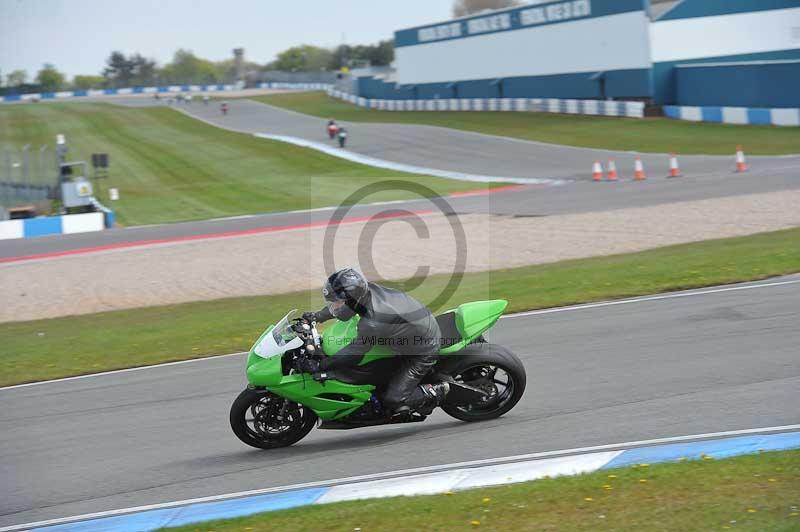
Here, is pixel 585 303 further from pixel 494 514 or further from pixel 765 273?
pixel 494 514

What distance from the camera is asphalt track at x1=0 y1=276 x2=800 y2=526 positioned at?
25.5ft

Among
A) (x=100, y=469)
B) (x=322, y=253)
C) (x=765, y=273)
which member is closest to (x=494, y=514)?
(x=100, y=469)

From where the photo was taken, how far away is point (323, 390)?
26.9 ft

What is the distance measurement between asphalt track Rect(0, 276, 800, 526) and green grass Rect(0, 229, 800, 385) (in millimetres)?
1102

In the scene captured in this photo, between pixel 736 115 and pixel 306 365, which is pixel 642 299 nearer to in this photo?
pixel 306 365

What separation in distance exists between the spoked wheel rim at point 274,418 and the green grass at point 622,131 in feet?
98.7

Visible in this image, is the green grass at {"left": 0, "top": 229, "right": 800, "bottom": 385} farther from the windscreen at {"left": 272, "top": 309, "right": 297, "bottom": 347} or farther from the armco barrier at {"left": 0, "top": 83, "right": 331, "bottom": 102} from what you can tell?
the armco barrier at {"left": 0, "top": 83, "right": 331, "bottom": 102}

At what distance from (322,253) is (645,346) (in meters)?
11.7

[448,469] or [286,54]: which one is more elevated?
[286,54]

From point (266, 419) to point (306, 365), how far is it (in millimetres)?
782

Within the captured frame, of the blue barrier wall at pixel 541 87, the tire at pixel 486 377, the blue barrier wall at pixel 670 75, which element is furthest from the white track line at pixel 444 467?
the blue barrier wall at pixel 541 87

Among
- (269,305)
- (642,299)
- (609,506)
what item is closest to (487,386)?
(609,506)

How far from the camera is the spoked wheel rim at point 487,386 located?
8.62m

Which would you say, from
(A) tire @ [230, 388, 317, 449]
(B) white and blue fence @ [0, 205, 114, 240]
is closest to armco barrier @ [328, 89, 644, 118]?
(B) white and blue fence @ [0, 205, 114, 240]
